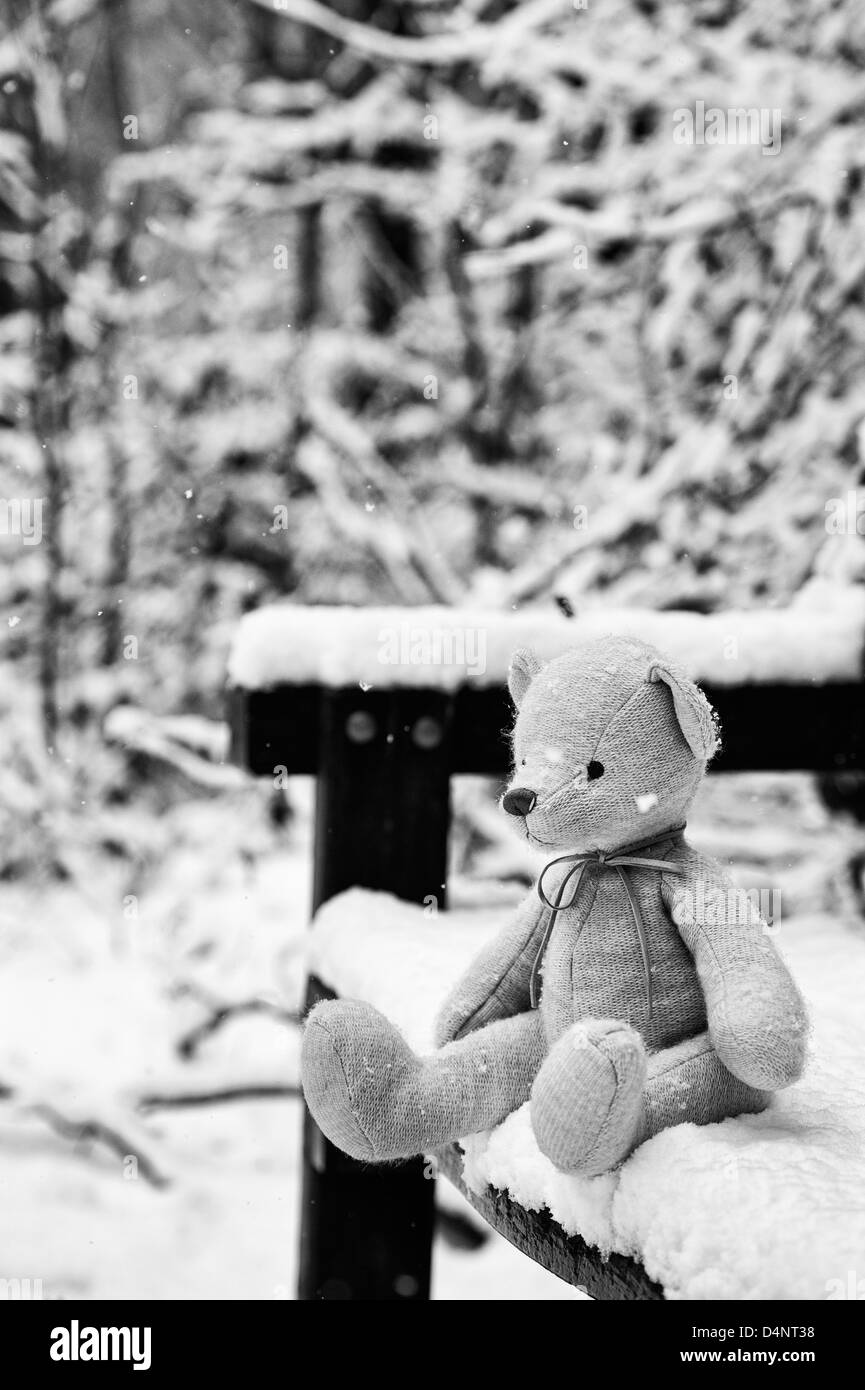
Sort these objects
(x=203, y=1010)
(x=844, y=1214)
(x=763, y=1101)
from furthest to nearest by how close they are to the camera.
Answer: (x=203, y=1010) < (x=763, y=1101) < (x=844, y=1214)

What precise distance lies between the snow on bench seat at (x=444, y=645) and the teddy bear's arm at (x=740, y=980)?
0.78 m

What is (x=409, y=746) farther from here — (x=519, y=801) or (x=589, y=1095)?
(x=589, y=1095)

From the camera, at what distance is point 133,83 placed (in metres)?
5.77

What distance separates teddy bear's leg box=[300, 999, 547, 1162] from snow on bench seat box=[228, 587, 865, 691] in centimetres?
76

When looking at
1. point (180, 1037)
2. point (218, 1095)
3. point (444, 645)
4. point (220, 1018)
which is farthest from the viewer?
point (180, 1037)

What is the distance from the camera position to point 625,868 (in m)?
1.21

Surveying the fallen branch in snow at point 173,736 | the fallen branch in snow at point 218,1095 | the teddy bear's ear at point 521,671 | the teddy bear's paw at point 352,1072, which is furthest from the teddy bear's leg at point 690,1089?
the fallen branch in snow at point 218,1095

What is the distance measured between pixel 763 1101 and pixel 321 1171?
0.99 m

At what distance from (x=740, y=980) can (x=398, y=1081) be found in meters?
0.31

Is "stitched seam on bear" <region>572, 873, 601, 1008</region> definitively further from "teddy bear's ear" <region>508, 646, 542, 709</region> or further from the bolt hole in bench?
the bolt hole in bench

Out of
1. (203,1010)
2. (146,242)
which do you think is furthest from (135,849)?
(146,242)

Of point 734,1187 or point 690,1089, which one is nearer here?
point 734,1187

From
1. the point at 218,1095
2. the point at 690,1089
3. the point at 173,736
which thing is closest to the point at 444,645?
the point at 690,1089
